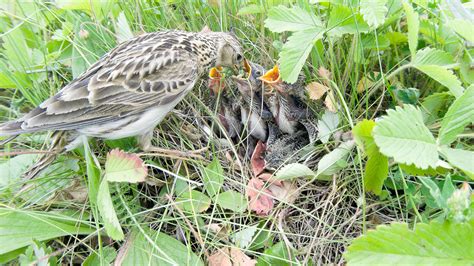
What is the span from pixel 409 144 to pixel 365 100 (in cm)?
68

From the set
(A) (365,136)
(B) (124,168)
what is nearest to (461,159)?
(A) (365,136)

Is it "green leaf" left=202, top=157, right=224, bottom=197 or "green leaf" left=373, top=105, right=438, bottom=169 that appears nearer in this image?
"green leaf" left=373, top=105, right=438, bottom=169

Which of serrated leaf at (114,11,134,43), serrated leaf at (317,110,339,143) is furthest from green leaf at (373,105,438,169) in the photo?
serrated leaf at (114,11,134,43)

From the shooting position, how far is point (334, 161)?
6.66ft

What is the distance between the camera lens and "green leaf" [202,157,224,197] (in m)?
2.17

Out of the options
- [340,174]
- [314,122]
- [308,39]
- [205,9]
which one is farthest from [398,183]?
[205,9]

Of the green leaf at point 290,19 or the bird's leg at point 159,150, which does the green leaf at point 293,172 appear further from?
the green leaf at point 290,19

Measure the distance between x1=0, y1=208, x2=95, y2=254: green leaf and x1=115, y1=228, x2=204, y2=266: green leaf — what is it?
198 mm

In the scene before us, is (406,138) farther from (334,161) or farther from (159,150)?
(159,150)

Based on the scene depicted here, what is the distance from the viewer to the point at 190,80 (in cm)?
245

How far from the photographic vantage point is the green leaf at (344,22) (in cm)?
208

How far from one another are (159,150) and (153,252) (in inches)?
19.6

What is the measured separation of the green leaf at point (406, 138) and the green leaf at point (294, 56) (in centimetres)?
53

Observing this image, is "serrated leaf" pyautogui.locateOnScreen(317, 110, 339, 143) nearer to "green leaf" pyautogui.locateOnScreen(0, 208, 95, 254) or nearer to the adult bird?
the adult bird
